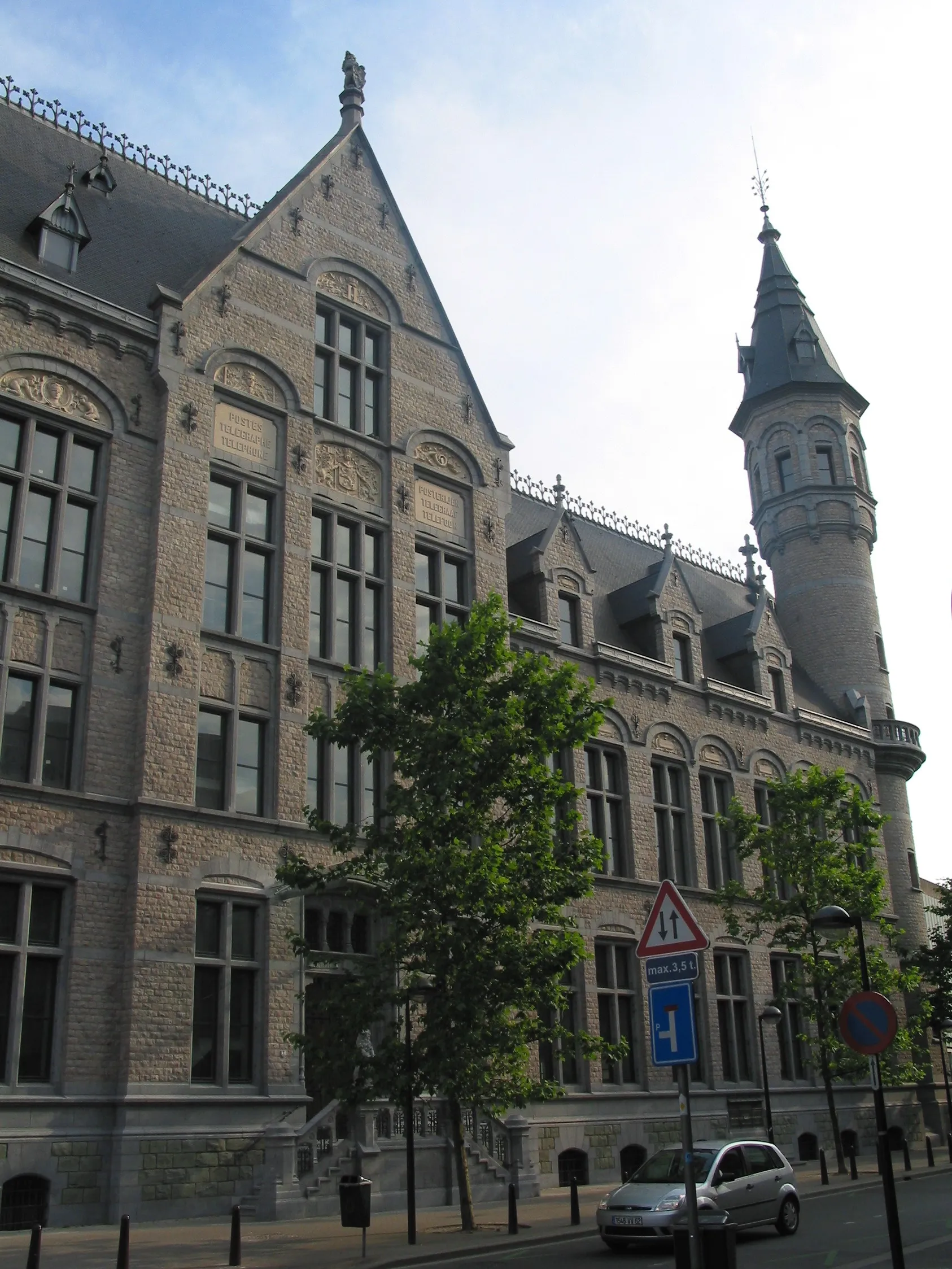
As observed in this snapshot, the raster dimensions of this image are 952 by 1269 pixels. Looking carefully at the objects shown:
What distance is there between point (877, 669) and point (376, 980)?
98.5 feet

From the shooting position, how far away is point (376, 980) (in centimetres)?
1952

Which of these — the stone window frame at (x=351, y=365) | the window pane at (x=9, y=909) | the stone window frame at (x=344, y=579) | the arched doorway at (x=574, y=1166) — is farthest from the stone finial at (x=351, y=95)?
the arched doorway at (x=574, y=1166)

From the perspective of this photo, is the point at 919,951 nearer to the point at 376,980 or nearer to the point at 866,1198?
the point at 866,1198

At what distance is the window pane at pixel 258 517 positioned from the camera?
25422 millimetres

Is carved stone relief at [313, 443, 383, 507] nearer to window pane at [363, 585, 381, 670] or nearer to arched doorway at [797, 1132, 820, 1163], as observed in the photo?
window pane at [363, 585, 381, 670]

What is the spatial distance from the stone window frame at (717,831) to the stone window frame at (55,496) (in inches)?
755

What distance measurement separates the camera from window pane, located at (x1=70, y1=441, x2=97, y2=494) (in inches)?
900

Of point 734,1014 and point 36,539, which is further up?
point 36,539

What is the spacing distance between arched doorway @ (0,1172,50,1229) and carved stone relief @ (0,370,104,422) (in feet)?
43.4

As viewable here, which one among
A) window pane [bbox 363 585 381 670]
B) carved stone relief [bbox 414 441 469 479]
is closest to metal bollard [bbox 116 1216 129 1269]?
window pane [bbox 363 585 381 670]

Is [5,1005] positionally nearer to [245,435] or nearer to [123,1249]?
[123,1249]

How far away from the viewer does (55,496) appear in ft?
73.4

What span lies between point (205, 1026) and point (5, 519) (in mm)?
9652

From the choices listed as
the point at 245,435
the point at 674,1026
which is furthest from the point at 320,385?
the point at 674,1026
